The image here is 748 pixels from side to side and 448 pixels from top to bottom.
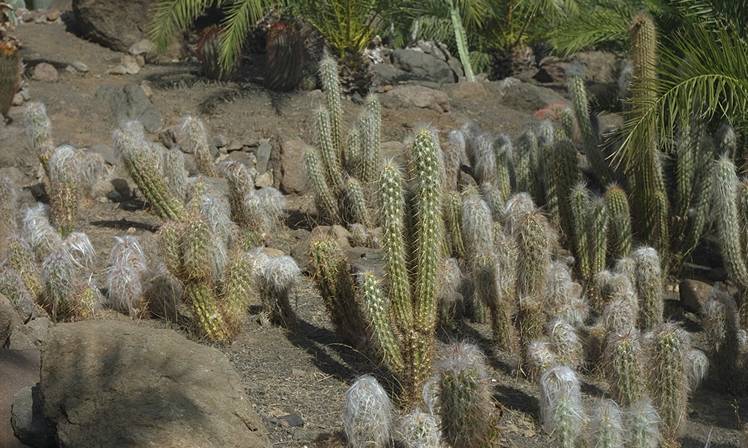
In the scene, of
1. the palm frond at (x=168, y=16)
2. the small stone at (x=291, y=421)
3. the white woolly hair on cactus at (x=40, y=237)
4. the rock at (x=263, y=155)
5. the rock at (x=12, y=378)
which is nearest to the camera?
the rock at (x=12, y=378)

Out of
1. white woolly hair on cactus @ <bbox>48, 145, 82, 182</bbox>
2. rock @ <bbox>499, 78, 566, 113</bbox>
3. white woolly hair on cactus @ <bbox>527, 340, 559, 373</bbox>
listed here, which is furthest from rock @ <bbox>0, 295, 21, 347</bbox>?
rock @ <bbox>499, 78, 566, 113</bbox>

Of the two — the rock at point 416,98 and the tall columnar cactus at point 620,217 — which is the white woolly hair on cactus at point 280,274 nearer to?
the tall columnar cactus at point 620,217

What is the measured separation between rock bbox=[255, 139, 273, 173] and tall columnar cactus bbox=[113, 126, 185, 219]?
8.41 feet

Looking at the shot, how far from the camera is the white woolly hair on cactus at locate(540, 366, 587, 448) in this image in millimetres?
4934

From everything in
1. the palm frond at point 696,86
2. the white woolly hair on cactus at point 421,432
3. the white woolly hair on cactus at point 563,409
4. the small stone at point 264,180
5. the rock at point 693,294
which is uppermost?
the palm frond at point 696,86

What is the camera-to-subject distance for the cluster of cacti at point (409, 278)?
5930mm

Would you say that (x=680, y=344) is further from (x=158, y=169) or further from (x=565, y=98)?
(x=565, y=98)

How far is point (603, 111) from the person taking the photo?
12.0 m

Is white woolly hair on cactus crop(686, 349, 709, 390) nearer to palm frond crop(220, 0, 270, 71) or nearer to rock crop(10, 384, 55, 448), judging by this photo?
rock crop(10, 384, 55, 448)

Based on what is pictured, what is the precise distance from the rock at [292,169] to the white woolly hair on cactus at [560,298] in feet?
11.4

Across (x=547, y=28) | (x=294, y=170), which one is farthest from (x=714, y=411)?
(x=547, y=28)

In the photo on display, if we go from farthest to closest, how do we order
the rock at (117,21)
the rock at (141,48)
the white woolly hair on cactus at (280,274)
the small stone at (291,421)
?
the rock at (117,21) < the rock at (141,48) < the white woolly hair on cactus at (280,274) < the small stone at (291,421)

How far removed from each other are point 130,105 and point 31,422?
24.3 feet

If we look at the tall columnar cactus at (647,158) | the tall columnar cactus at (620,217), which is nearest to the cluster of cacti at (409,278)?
the tall columnar cactus at (620,217)
